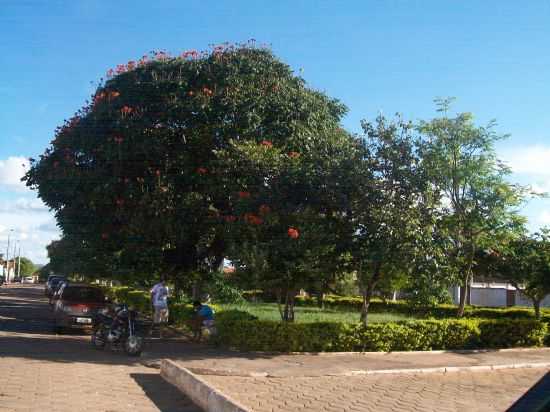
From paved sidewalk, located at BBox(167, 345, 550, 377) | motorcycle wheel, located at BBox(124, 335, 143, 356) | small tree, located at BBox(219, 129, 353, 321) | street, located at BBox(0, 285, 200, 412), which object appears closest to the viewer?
street, located at BBox(0, 285, 200, 412)

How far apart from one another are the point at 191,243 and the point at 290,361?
27.1 ft

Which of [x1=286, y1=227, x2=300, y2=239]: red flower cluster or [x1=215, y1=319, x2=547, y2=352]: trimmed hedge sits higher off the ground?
[x1=286, y1=227, x2=300, y2=239]: red flower cluster

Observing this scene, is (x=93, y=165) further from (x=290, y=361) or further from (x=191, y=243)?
(x=290, y=361)

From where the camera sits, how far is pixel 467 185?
16.3 metres

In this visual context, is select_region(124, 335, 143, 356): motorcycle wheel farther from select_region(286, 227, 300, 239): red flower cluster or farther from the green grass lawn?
the green grass lawn

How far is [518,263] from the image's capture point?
73.5ft

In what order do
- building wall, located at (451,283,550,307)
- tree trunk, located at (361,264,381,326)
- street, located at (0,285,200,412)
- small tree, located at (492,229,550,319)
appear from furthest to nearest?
1. building wall, located at (451,283,550,307)
2. small tree, located at (492,229,550,319)
3. tree trunk, located at (361,264,381,326)
4. street, located at (0,285,200,412)

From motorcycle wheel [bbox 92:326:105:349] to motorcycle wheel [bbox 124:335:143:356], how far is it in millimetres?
1220

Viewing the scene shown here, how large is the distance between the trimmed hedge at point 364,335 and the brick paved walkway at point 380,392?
2530 mm

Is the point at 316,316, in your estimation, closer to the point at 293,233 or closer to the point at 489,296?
the point at 293,233

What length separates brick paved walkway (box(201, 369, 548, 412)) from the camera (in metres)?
8.46

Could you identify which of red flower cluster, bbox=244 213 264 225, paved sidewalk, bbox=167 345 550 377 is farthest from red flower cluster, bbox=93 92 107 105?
paved sidewalk, bbox=167 345 550 377

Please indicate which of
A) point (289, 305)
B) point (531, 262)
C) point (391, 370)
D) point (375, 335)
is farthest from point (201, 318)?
point (531, 262)

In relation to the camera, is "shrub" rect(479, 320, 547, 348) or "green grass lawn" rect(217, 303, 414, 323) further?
"green grass lawn" rect(217, 303, 414, 323)
